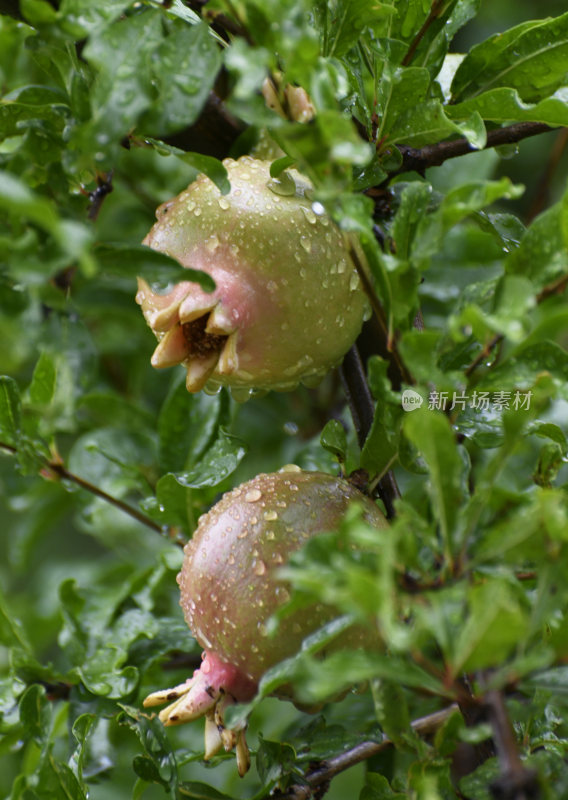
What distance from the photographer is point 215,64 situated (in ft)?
1.48

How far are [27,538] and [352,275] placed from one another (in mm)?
728

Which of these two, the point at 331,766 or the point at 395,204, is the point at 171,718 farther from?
the point at 395,204

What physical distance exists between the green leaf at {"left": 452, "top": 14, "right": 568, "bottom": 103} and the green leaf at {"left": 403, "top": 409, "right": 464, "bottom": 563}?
30 centimetres

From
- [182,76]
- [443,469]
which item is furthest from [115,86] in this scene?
[443,469]

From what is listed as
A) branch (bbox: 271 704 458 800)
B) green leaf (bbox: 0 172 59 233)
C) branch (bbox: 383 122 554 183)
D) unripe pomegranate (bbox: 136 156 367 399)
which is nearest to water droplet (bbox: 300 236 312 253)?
unripe pomegranate (bbox: 136 156 367 399)

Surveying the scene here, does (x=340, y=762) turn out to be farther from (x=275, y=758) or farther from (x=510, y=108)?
(x=510, y=108)

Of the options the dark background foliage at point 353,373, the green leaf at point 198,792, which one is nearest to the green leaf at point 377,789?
the dark background foliage at point 353,373

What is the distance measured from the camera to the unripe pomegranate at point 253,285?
52 cm

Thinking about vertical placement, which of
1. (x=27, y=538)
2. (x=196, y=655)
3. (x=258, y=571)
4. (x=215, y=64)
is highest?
(x=215, y=64)

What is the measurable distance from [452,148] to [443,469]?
0.91 feet

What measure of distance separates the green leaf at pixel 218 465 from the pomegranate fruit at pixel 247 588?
0.22 ft

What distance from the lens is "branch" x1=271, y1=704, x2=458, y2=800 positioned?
0.57 meters

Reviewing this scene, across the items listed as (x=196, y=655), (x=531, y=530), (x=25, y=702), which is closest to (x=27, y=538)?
(x=196, y=655)

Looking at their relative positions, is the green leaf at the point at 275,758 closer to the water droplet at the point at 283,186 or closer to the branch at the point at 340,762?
the branch at the point at 340,762
